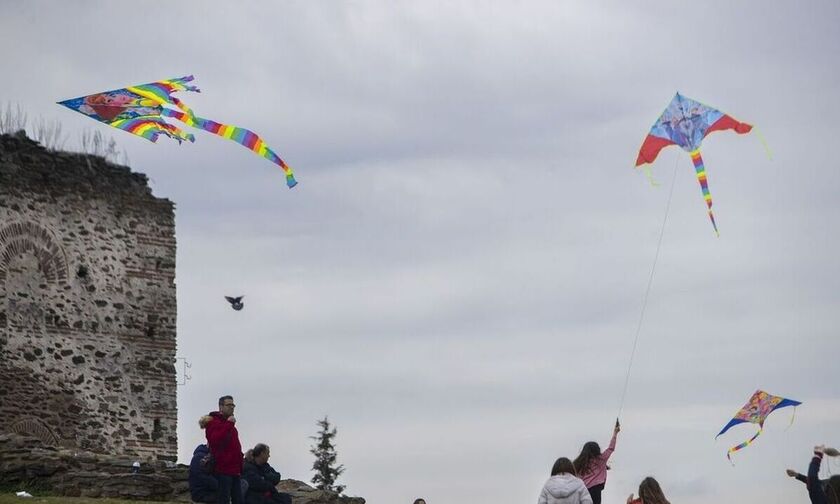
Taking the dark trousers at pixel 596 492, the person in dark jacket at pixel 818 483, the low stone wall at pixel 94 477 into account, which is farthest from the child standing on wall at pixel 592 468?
the low stone wall at pixel 94 477

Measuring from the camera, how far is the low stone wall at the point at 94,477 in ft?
75.4

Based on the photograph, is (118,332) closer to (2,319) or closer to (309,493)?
(2,319)

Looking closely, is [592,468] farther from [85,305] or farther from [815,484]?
[85,305]

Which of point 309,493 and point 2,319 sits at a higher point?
point 2,319

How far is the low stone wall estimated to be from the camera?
23.0m

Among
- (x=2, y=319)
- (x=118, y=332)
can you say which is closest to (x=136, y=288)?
(x=118, y=332)

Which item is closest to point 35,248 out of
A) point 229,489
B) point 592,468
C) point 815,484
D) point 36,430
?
point 36,430

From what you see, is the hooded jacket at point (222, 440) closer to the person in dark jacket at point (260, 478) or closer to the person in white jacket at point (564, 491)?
the person in dark jacket at point (260, 478)

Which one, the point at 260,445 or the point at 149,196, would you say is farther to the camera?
the point at 149,196

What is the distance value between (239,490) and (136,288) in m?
11.0

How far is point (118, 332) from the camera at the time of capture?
3081 centimetres

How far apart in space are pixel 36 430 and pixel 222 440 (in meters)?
9.57

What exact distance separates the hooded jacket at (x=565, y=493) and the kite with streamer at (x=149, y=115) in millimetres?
11753

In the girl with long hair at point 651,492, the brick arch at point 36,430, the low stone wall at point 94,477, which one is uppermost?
the brick arch at point 36,430
